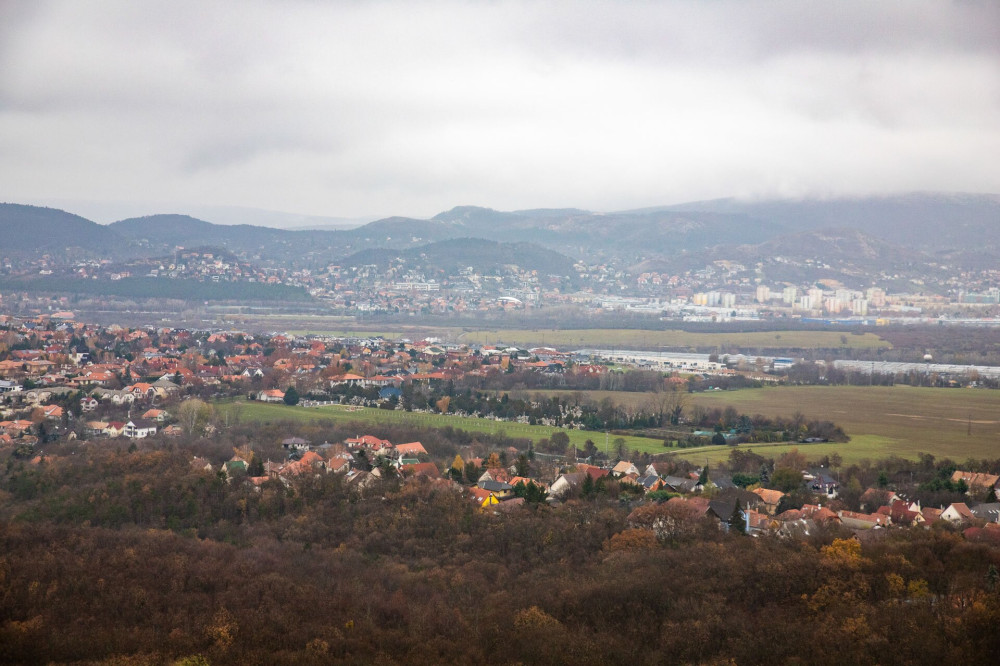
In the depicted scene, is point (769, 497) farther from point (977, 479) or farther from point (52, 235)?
point (52, 235)

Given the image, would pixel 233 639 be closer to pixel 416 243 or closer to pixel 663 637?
pixel 663 637

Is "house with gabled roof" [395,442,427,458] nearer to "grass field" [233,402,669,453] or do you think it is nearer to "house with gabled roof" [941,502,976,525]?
"grass field" [233,402,669,453]

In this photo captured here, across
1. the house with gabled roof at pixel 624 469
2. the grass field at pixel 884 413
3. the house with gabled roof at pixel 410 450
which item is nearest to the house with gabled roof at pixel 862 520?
the house with gabled roof at pixel 624 469

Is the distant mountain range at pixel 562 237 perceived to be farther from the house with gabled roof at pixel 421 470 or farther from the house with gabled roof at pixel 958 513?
the house with gabled roof at pixel 958 513

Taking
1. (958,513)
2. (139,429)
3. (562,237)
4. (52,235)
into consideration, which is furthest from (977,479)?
(562,237)

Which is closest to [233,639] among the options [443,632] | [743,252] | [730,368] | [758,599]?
[443,632]

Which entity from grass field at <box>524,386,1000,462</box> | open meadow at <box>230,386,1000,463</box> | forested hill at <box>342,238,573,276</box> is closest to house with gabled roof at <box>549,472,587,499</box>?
open meadow at <box>230,386,1000,463</box>
